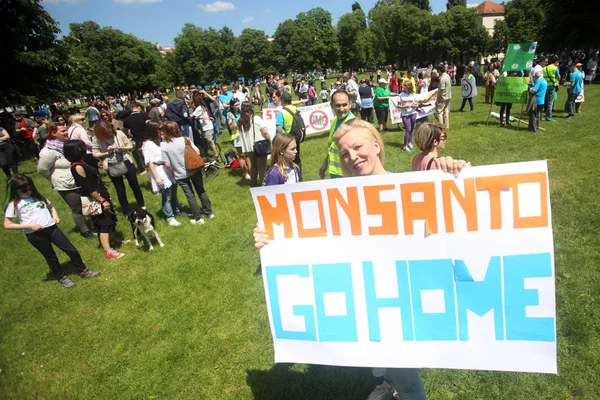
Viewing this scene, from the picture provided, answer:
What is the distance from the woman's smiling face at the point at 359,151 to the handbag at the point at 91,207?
5285 mm

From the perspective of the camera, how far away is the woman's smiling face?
2186 millimetres

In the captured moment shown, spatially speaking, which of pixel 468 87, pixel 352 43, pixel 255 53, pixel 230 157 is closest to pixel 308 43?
pixel 352 43

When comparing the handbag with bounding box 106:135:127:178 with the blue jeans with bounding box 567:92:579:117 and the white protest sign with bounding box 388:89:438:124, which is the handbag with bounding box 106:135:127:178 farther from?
the blue jeans with bounding box 567:92:579:117

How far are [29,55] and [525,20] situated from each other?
8042 cm

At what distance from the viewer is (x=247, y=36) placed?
82.6 meters

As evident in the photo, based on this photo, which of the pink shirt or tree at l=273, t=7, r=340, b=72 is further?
tree at l=273, t=7, r=340, b=72

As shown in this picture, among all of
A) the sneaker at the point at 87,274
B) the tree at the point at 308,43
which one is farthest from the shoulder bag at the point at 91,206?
the tree at the point at 308,43

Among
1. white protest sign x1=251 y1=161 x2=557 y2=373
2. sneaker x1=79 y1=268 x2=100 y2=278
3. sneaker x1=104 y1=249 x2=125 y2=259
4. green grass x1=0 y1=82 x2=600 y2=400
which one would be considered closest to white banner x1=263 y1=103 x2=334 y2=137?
green grass x1=0 y1=82 x2=600 y2=400

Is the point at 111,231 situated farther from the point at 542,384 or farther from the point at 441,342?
the point at 542,384

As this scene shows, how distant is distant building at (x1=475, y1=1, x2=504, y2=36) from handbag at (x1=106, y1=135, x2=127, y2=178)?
128697 mm

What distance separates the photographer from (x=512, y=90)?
1073 cm

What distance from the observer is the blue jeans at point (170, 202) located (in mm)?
7048

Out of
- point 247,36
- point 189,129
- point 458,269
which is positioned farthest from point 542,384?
point 247,36

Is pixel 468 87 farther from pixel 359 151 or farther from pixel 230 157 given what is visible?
pixel 359 151
